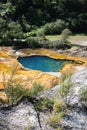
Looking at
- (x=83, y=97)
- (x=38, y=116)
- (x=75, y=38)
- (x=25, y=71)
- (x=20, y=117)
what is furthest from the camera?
(x=75, y=38)

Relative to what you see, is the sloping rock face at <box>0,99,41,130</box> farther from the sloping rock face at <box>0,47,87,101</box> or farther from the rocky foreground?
the sloping rock face at <box>0,47,87,101</box>

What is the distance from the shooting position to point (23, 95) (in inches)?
801

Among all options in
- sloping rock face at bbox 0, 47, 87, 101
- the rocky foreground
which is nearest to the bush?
sloping rock face at bbox 0, 47, 87, 101

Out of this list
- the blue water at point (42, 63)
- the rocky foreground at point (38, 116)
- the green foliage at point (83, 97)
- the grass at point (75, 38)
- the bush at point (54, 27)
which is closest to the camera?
the rocky foreground at point (38, 116)

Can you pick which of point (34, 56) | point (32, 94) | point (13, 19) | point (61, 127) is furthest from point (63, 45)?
point (61, 127)

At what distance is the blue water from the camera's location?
35000 millimetres

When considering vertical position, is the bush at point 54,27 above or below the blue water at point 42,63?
above

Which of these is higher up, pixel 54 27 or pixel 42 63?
pixel 54 27

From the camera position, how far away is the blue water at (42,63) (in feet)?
115

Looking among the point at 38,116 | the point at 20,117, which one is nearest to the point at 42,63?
the point at 38,116

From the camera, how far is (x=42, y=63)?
36.8 meters

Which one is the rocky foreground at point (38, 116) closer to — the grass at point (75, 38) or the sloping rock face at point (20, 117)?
the sloping rock face at point (20, 117)

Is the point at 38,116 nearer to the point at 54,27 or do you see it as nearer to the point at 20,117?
the point at 20,117

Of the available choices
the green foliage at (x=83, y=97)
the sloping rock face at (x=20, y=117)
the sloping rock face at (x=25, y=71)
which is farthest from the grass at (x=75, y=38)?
the sloping rock face at (x=20, y=117)
